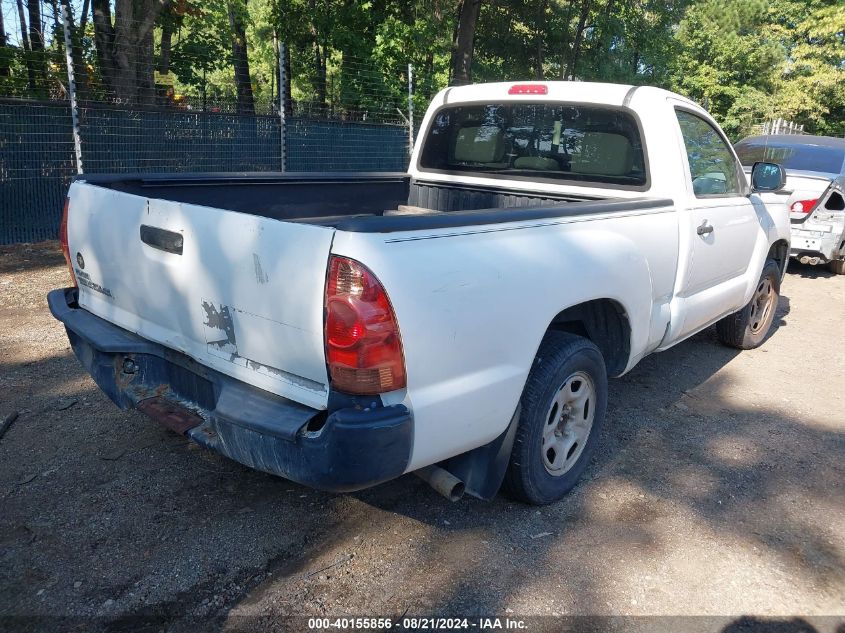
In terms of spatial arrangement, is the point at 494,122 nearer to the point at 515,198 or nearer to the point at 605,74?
the point at 515,198

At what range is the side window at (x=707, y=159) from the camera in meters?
4.25

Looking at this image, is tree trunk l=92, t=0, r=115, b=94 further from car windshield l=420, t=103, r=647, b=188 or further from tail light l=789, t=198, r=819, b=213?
tail light l=789, t=198, r=819, b=213

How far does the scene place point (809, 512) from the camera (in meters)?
3.42

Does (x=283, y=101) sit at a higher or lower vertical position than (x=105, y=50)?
lower

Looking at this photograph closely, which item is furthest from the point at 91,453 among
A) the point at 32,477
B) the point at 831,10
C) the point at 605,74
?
the point at 831,10

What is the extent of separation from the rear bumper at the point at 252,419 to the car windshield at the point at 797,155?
8083mm

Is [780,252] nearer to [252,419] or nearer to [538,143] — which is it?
[538,143]

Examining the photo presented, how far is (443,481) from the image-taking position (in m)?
2.79

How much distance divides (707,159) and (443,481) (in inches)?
116

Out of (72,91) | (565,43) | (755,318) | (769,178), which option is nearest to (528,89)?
(769,178)

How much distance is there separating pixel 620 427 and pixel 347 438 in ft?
8.23

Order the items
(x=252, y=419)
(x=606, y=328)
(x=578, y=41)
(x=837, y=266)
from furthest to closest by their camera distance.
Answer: (x=578, y=41)
(x=837, y=266)
(x=606, y=328)
(x=252, y=419)

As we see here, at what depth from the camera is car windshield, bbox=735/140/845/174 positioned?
905cm

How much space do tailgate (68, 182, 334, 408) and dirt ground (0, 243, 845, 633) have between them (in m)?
0.80
